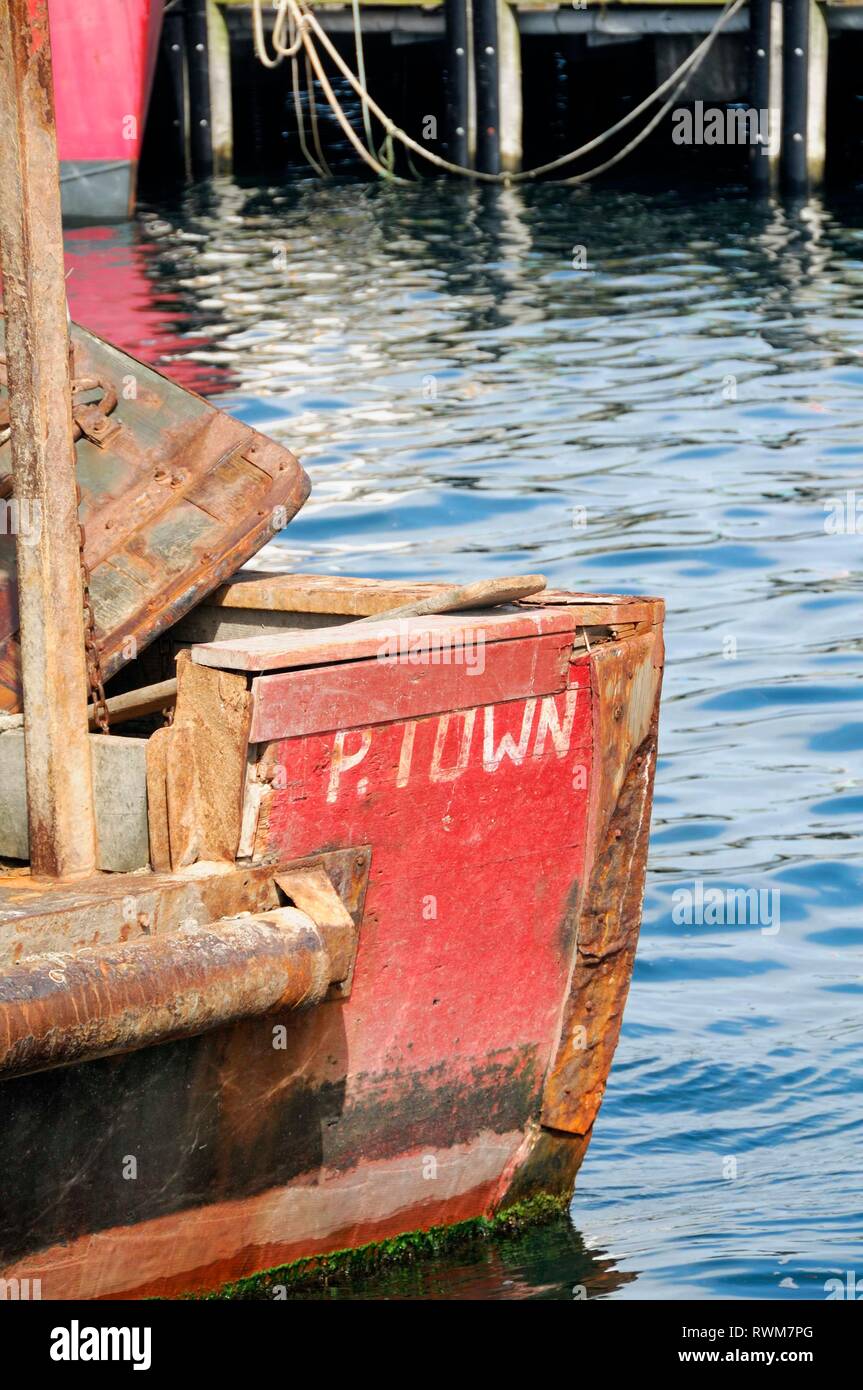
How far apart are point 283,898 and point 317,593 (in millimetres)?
1488

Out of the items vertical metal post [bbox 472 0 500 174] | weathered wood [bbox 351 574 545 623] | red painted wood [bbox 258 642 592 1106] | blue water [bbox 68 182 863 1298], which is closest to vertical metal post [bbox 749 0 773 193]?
blue water [bbox 68 182 863 1298]

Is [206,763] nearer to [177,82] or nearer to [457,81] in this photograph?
[457,81]

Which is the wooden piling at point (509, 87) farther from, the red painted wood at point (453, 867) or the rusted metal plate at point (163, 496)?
the red painted wood at point (453, 867)

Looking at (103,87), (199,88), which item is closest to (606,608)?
(103,87)

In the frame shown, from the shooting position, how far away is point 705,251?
20750 millimetres

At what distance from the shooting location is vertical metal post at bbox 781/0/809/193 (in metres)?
21.2

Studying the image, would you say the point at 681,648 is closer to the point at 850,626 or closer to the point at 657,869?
the point at 850,626

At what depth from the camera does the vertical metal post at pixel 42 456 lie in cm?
495

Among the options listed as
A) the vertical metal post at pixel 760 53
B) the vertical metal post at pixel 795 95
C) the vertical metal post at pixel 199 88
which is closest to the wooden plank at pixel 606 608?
the vertical metal post at pixel 795 95

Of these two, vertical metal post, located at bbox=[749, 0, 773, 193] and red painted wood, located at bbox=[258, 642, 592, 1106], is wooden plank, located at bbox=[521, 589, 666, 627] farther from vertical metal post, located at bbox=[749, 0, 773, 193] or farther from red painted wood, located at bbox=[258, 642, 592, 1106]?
vertical metal post, located at bbox=[749, 0, 773, 193]

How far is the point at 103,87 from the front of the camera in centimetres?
2264

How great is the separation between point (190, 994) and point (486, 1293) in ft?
4.76

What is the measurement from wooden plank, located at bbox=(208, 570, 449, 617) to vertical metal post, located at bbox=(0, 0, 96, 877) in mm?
1087

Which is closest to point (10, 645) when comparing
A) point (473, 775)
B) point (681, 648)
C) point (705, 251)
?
point (473, 775)
